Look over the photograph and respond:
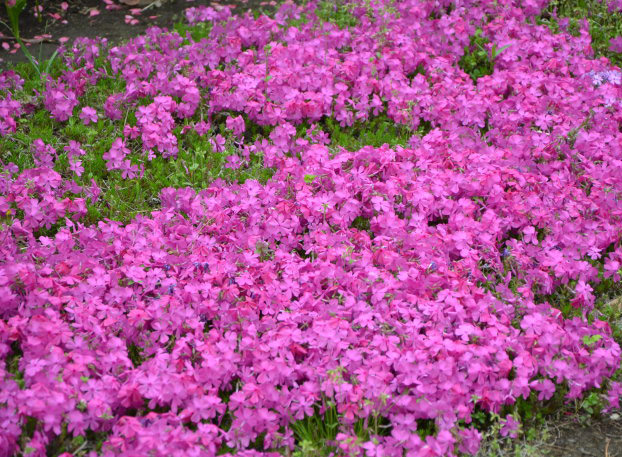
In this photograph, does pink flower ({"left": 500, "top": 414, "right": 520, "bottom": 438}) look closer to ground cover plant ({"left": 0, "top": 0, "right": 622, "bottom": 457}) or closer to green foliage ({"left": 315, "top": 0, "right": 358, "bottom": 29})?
ground cover plant ({"left": 0, "top": 0, "right": 622, "bottom": 457})

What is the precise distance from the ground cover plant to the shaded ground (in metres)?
0.74

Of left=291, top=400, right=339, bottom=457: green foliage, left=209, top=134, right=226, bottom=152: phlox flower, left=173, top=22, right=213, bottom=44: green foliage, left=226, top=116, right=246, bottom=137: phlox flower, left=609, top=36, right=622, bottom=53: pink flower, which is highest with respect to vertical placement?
left=609, top=36, right=622, bottom=53: pink flower

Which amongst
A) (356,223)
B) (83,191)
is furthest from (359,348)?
(83,191)

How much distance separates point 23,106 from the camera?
223 inches

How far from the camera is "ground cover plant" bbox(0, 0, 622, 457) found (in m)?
3.30

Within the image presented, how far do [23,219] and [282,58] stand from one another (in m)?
2.67

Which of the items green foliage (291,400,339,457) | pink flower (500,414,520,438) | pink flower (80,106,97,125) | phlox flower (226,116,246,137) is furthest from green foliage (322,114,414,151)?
pink flower (500,414,520,438)

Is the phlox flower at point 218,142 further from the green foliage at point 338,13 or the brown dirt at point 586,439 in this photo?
the brown dirt at point 586,439

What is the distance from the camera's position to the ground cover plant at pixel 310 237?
330 cm

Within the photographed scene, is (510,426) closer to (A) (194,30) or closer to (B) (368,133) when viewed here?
(B) (368,133)

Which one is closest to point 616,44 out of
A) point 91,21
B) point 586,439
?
point 586,439

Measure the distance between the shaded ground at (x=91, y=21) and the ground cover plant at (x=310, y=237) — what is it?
74cm

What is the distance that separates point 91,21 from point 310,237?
4.60 m

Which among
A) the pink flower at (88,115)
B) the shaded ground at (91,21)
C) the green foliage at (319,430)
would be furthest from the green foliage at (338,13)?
the green foliage at (319,430)
